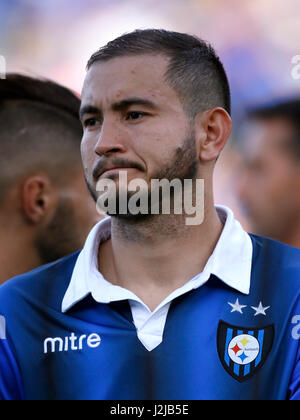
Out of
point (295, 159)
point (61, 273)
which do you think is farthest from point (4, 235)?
Result: point (295, 159)

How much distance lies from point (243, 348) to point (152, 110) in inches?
25.9

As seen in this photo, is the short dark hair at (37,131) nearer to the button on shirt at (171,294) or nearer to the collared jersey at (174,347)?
the button on shirt at (171,294)

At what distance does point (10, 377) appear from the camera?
167cm

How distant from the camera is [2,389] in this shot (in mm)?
1646

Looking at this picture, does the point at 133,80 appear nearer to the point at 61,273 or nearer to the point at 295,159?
the point at 61,273

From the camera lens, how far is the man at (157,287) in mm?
1618

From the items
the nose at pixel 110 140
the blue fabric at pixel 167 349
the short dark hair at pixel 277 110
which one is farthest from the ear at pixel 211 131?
the short dark hair at pixel 277 110

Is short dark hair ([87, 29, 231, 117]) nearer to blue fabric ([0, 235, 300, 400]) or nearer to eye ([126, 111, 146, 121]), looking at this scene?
eye ([126, 111, 146, 121])

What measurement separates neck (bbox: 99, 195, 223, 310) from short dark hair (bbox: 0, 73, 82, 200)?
1.90 ft

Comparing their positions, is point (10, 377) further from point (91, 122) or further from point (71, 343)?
point (91, 122)

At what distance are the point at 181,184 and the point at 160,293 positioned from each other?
0.98ft

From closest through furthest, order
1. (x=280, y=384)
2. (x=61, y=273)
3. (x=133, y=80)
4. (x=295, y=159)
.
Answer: (x=280, y=384), (x=133, y=80), (x=61, y=273), (x=295, y=159)

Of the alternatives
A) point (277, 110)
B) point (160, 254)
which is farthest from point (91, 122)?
point (277, 110)

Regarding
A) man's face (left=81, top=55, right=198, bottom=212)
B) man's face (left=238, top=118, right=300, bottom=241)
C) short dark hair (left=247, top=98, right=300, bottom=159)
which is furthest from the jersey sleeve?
short dark hair (left=247, top=98, right=300, bottom=159)
